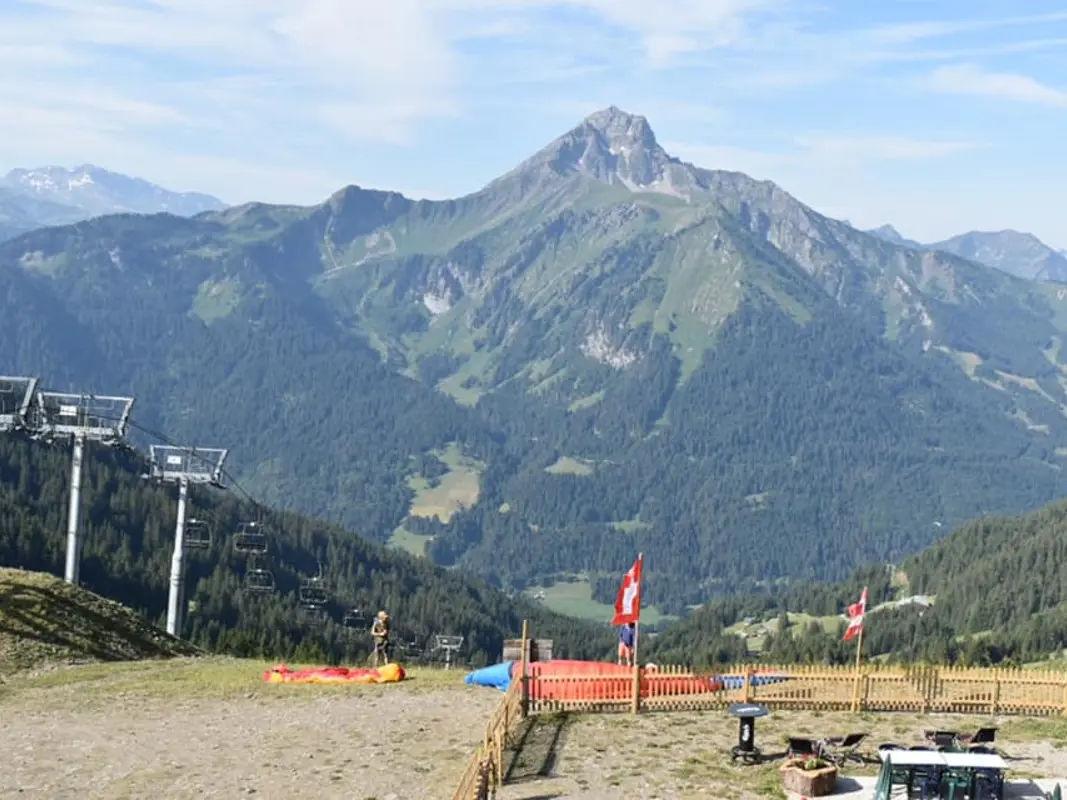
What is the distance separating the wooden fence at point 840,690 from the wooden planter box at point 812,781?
10.5 m

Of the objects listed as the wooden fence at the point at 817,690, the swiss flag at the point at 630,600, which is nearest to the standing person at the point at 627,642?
the wooden fence at the point at 817,690

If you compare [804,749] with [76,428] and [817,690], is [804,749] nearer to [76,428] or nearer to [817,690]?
[817,690]

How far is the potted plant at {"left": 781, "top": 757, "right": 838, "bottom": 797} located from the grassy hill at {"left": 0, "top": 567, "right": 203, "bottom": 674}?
117 feet

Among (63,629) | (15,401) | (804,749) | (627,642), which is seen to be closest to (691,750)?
(804,749)

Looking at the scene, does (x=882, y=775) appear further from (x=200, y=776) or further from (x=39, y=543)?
(x=39, y=543)

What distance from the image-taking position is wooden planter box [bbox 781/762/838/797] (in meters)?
34.5

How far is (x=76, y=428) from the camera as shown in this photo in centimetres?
7381

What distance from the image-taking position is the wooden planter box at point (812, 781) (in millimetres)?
34469

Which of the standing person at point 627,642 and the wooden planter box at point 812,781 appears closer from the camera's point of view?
the wooden planter box at point 812,781

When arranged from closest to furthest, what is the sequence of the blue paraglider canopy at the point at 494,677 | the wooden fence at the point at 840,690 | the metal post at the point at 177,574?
the wooden fence at the point at 840,690 < the blue paraglider canopy at the point at 494,677 < the metal post at the point at 177,574

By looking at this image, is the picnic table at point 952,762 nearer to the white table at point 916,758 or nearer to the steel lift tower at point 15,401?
the white table at point 916,758

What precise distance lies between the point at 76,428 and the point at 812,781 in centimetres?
5293

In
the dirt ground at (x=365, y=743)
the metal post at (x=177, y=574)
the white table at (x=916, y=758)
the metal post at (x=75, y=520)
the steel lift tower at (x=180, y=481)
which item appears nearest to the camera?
the white table at (x=916, y=758)

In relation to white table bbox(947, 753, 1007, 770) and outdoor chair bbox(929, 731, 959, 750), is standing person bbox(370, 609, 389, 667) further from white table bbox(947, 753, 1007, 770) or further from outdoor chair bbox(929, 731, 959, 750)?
white table bbox(947, 753, 1007, 770)
